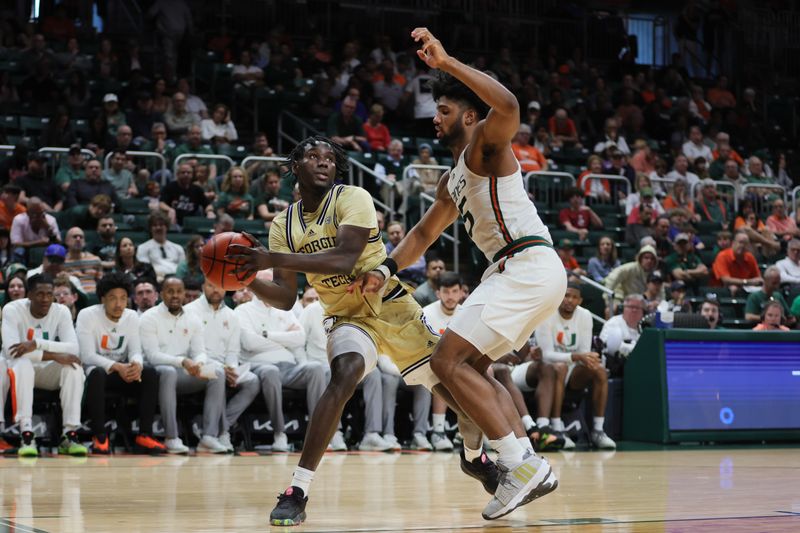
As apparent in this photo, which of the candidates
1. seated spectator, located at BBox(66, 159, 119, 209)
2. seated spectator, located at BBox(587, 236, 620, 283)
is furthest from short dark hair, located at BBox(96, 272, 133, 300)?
seated spectator, located at BBox(587, 236, 620, 283)

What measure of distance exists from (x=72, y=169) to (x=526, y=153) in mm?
6567

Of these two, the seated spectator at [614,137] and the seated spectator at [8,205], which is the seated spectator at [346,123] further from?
the seated spectator at [8,205]

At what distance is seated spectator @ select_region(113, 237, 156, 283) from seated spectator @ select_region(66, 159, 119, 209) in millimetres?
1481

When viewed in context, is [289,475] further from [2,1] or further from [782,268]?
[2,1]

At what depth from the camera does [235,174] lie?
13.4 metres

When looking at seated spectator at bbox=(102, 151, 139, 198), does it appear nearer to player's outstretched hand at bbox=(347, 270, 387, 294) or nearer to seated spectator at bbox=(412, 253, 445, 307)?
seated spectator at bbox=(412, 253, 445, 307)

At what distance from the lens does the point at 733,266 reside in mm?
15297

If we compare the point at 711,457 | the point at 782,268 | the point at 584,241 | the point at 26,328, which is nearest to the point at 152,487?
the point at 26,328

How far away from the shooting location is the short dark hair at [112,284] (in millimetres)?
10242

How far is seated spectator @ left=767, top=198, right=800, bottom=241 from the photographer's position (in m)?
17.1

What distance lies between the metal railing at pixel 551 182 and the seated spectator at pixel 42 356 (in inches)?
308

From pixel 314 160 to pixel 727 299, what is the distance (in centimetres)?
1003

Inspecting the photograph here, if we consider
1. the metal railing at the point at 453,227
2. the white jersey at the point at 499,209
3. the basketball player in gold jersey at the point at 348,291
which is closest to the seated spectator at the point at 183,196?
the metal railing at the point at 453,227

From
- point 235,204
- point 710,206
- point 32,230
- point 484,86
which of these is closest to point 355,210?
point 484,86
